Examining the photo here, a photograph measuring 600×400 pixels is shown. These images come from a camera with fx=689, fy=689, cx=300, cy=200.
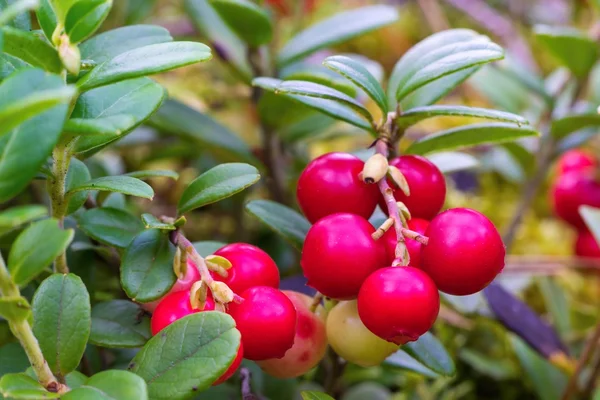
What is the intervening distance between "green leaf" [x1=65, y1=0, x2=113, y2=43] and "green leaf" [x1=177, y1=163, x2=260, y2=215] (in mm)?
199

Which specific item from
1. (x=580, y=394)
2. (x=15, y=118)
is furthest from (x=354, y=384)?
(x=15, y=118)

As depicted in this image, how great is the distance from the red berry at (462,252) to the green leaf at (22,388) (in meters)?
0.37

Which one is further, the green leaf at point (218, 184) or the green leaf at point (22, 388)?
the green leaf at point (218, 184)

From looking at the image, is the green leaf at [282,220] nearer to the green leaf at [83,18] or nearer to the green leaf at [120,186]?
the green leaf at [120,186]

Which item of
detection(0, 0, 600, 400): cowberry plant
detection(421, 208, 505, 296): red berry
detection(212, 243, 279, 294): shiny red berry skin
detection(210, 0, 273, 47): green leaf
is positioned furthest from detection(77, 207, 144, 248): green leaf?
detection(210, 0, 273, 47): green leaf

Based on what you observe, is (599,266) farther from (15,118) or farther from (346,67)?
(15,118)

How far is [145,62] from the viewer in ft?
2.06

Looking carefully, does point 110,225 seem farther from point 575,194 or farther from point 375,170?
point 575,194

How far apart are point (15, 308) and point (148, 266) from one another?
Answer: 19cm

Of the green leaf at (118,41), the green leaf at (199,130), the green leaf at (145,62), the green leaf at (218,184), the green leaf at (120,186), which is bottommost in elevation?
the green leaf at (199,130)

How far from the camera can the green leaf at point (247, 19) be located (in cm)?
112

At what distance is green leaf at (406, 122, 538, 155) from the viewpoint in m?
0.86

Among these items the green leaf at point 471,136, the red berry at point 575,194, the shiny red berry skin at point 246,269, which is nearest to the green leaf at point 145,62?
the shiny red berry skin at point 246,269

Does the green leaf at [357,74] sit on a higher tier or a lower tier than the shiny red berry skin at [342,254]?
higher
